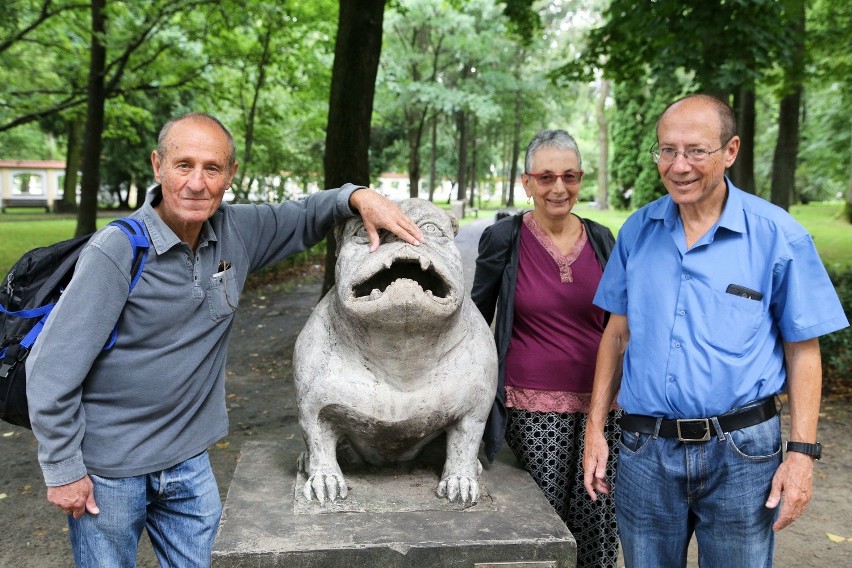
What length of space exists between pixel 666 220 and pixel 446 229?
0.75m

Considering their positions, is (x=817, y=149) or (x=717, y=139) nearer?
(x=717, y=139)

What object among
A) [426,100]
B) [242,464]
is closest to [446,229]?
[242,464]

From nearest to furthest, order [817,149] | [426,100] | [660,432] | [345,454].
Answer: [660,432], [345,454], [817,149], [426,100]

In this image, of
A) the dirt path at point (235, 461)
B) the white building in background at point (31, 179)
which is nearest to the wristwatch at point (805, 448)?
the dirt path at point (235, 461)

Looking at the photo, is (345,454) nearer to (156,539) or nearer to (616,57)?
(156,539)

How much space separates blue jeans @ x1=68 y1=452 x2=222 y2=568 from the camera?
221cm

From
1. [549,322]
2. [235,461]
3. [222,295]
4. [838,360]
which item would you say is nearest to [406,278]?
[222,295]

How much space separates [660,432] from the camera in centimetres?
221

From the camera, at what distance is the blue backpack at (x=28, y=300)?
208cm

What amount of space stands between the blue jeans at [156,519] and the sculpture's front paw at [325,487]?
322mm

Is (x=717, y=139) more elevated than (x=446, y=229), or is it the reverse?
(x=717, y=139)

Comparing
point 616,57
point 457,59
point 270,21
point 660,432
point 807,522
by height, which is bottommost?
point 807,522

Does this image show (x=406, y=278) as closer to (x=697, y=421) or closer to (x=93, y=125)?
(x=697, y=421)

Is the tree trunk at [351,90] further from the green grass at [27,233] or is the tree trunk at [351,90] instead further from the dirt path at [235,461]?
the green grass at [27,233]
